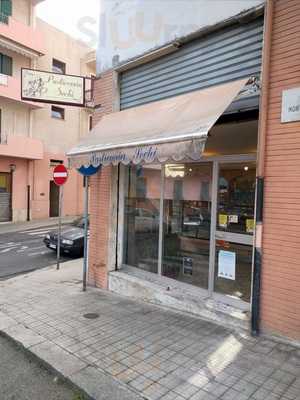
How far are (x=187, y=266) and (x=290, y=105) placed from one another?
3.02m

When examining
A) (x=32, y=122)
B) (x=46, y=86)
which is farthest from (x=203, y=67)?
Result: (x=32, y=122)

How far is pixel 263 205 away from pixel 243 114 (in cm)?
144

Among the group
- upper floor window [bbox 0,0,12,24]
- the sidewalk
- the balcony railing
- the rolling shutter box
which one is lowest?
the sidewalk

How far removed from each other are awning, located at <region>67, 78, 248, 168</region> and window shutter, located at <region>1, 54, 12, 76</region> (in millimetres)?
15221

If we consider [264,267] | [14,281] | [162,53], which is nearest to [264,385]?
[264,267]

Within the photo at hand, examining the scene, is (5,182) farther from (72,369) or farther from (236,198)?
(72,369)

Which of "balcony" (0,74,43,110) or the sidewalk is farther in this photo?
"balcony" (0,74,43,110)

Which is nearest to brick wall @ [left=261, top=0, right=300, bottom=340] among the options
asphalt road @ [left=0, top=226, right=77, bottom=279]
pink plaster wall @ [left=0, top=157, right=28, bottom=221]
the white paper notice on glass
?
the white paper notice on glass

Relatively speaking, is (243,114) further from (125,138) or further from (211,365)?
(211,365)

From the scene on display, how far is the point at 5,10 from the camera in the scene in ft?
58.0

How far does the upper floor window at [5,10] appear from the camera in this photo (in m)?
17.3

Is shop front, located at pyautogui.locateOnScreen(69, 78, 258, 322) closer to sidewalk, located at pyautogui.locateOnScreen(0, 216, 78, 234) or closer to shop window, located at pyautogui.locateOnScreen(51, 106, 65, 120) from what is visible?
sidewalk, located at pyautogui.locateOnScreen(0, 216, 78, 234)

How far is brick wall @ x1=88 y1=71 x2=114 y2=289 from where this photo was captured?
6488mm

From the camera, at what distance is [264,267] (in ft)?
12.9
